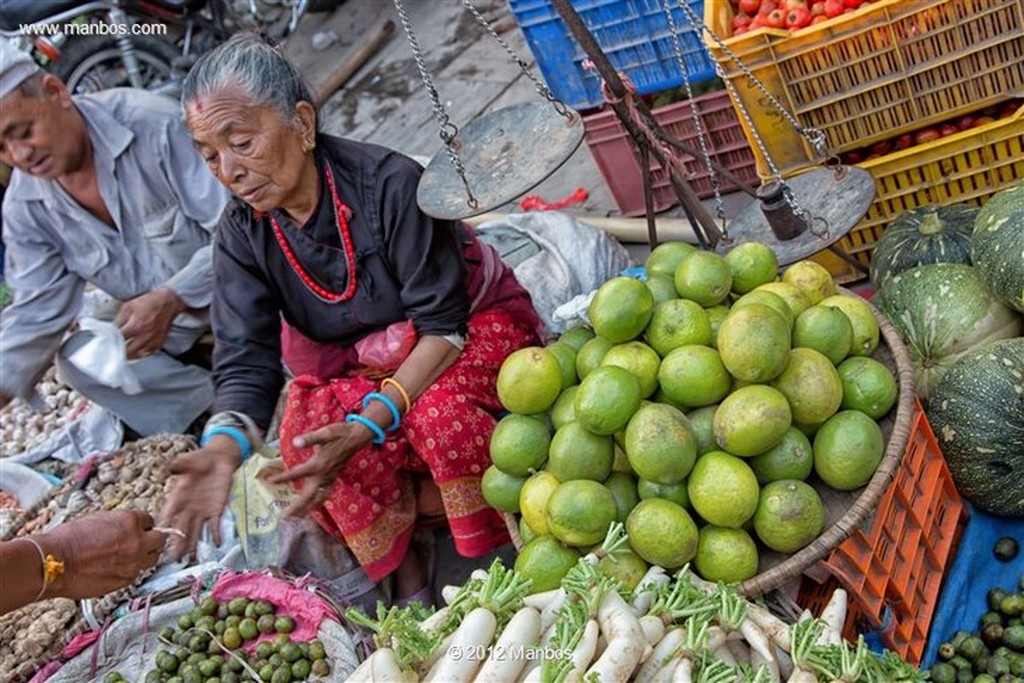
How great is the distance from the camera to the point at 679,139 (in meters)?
3.64

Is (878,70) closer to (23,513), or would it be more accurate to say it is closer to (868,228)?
(868,228)

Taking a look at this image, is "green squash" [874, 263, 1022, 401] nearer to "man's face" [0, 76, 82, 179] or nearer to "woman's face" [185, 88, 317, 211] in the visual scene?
"woman's face" [185, 88, 317, 211]

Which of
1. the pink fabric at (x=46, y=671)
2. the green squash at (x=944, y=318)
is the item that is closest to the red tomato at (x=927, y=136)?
the green squash at (x=944, y=318)

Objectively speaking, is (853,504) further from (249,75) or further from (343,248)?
(249,75)

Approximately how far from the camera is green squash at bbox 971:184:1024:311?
2368 millimetres

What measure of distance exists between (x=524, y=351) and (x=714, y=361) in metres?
0.43

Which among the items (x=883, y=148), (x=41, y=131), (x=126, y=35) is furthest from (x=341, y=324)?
(x=126, y=35)

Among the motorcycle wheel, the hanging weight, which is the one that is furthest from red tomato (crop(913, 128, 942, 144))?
the motorcycle wheel

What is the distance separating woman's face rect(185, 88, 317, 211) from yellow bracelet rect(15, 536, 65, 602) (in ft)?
3.02

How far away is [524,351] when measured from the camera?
89.2 inches

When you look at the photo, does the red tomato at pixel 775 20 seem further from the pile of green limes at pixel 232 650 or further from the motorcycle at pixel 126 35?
the motorcycle at pixel 126 35

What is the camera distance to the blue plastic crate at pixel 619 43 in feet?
11.3

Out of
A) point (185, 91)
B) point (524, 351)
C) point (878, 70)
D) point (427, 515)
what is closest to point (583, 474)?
point (524, 351)

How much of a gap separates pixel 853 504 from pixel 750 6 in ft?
5.90
